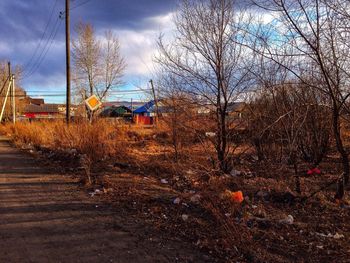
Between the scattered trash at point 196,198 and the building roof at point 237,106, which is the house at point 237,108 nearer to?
the building roof at point 237,106

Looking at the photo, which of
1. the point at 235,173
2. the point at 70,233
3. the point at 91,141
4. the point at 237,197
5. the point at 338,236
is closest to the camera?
the point at 338,236

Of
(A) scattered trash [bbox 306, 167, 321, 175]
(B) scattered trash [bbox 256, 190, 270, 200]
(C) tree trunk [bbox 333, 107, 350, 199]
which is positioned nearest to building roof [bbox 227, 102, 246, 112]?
(A) scattered trash [bbox 306, 167, 321, 175]

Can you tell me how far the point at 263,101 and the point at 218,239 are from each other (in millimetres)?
5002

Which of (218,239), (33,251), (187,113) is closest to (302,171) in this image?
(187,113)

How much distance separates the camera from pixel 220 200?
678 cm

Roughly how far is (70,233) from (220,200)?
8.75ft

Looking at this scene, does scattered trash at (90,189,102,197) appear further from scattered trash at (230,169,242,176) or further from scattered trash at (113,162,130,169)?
scattered trash at (230,169,242,176)

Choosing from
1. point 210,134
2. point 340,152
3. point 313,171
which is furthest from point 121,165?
point 340,152

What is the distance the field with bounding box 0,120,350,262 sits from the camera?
15.9 feet

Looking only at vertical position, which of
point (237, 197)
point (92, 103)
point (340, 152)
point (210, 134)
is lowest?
point (237, 197)

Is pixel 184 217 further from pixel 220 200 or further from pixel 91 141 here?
pixel 91 141

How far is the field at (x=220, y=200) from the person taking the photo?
4.84 meters

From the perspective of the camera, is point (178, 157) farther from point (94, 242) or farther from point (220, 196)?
point (94, 242)

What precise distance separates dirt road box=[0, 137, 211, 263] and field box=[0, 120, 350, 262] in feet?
1.05
